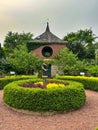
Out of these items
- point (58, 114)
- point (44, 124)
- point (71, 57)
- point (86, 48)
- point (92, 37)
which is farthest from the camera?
point (92, 37)

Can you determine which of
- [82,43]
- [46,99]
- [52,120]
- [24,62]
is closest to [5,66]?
[24,62]

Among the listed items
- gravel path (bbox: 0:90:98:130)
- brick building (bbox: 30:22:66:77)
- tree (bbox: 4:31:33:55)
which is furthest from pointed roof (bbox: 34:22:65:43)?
tree (bbox: 4:31:33:55)

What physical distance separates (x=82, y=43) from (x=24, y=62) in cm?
1519

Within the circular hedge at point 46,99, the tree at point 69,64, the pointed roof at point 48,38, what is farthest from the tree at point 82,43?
the circular hedge at point 46,99

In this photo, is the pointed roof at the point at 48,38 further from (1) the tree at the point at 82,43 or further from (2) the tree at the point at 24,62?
(2) the tree at the point at 24,62

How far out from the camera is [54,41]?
94.2ft

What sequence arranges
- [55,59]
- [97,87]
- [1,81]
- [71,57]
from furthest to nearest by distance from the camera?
[55,59]
[71,57]
[1,81]
[97,87]

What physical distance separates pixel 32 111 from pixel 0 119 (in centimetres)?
138

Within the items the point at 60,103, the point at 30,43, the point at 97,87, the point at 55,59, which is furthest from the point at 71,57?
the point at 60,103

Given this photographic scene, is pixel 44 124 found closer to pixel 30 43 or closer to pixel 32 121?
pixel 32 121

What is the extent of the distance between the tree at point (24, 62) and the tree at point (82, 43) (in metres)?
7.98

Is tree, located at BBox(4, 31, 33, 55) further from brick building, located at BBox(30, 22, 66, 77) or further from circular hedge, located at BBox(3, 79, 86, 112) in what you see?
circular hedge, located at BBox(3, 79, 86, 112)

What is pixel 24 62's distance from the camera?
23.9m

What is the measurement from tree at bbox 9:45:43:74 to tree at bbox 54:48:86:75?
207 cm
